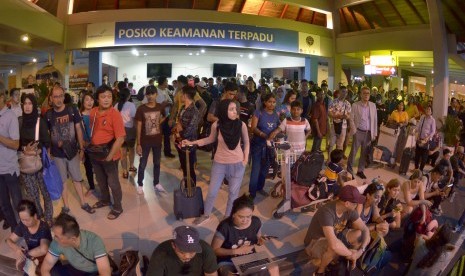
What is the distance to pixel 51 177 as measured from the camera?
4.77 meters

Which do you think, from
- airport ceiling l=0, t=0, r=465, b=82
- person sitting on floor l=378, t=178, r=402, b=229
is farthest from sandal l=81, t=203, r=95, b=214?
airport ceiling l=0, t=0, r=465, b=82

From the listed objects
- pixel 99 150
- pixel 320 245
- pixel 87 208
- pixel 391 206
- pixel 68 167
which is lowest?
pixel 320 245

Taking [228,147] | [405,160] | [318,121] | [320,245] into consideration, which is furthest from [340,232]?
[405,160]

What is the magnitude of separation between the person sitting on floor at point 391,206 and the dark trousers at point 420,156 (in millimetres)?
3982

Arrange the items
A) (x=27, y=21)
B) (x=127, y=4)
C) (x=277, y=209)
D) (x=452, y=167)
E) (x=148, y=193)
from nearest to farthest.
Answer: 1. (x=277, y=209)
2. (x=148, y=193)
3. (x=452, y=167)
4. (x=27, y=21)
5. (x=127, y=4)

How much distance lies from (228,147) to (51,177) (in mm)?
2207

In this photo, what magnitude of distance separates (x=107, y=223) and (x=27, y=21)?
9266mm

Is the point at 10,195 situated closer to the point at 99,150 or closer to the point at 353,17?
the point at 99,150

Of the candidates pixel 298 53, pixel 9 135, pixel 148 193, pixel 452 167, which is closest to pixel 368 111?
pixel 452 167

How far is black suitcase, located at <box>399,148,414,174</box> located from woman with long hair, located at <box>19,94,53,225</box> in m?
7.08

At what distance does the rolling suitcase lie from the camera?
5.29m

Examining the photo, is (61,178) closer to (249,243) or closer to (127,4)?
(249,243)

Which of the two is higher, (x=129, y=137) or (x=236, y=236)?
(x=129, y=137)

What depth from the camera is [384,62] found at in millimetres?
16062
